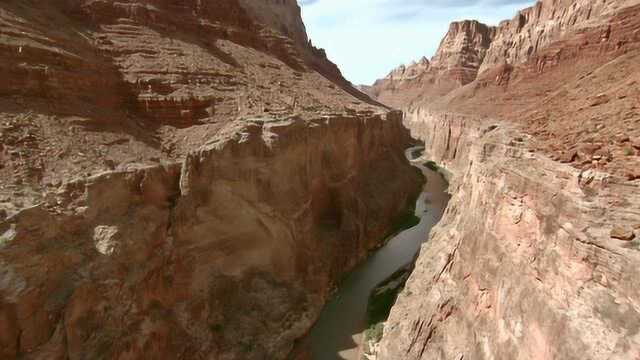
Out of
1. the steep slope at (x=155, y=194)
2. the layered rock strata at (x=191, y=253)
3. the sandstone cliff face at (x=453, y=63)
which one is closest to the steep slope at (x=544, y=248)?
the layered rock strata at (x=191, y=253)

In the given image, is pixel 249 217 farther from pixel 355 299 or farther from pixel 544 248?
pixel 544 248

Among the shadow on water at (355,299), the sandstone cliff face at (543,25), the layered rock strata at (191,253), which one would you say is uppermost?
the sandstone cliff face at (543,25)

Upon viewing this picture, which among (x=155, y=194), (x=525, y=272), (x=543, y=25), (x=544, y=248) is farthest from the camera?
(x=543, y=25)

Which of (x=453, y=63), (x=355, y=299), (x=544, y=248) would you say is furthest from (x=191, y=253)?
(x=453, y=63)

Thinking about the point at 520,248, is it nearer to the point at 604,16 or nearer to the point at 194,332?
the point at 194,332

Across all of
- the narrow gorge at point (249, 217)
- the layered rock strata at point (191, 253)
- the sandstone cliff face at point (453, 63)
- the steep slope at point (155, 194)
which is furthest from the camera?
the sandstone cliff face at point (453, 63)

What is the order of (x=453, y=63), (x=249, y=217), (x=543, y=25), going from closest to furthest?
(x=249, y=217)
(x=543, y=25)
(x=453, y=63)

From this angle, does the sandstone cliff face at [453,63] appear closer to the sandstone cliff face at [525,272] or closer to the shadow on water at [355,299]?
the shadow on water at [355,299]
